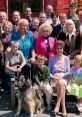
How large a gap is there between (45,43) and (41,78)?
29.7 inches

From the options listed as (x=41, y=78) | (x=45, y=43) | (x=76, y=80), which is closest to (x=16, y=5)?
(x=45, y=43)

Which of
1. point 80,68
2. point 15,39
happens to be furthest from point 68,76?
point 15,39

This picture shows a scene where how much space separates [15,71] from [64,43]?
3.88 ft

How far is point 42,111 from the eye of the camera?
23.5 ft

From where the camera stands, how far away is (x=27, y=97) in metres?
6.88

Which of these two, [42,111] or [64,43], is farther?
[64,43]

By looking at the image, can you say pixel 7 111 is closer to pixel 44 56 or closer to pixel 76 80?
pixel 44 56

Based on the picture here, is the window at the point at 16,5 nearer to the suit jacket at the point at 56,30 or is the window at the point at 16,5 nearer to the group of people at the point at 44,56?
the suit jacket at the point at 56,30

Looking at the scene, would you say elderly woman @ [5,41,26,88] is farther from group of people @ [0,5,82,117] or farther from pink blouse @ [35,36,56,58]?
pink blouse @ [35,36,56,58]

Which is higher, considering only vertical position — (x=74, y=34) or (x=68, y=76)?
(x=74, y=34)

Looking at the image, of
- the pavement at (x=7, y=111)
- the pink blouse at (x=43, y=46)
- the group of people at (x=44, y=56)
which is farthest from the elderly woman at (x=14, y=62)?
the pavement at (x=7, y=111)

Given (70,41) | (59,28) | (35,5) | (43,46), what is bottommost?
(43,46)

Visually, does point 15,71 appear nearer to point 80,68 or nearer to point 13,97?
point 13,97

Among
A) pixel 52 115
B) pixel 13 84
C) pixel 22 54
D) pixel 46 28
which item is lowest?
pixel 52 115
